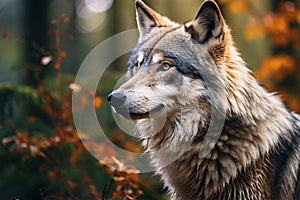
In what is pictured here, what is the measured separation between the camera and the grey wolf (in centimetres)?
423

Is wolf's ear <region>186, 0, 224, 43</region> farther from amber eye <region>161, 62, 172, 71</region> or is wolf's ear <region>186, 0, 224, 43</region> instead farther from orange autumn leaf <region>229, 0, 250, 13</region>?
orange autumn leaf <region>229, 0, 250, 13</region>

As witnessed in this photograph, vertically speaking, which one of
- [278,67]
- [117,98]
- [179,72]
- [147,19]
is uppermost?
[147,19]

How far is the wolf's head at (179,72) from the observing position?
4.26 m

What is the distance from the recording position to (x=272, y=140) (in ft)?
14.3

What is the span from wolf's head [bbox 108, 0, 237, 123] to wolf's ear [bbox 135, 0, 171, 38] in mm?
595

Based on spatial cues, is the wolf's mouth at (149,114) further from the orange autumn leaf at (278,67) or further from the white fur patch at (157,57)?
the orange autumn leaf at (278,67)

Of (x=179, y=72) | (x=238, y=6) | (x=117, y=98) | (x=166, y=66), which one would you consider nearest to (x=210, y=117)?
(x=179, y=72)

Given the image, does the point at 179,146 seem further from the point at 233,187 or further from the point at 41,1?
the point at 41,1

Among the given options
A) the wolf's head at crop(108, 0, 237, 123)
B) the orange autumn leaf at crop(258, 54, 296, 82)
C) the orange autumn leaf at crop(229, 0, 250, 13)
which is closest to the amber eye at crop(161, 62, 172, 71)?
the wolf's head at crop(108, 0, 237, 123)

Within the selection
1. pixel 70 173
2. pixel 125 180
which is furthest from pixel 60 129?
pixel 125 180

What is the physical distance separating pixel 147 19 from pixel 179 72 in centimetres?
106

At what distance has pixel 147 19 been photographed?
17.2 feet

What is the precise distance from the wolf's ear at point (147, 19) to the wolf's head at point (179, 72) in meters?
0.60

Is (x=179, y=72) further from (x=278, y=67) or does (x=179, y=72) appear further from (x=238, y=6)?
(x=278, y=67)
